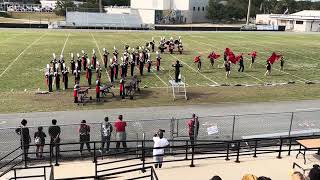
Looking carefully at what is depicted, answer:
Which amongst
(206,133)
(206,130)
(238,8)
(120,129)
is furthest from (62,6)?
(120,129)

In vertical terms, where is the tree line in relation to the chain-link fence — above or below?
above

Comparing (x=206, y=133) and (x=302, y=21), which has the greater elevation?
(x=302, y=21)

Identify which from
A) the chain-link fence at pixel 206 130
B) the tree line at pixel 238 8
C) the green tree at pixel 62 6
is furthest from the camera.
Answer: the green tree at pixel 62 6

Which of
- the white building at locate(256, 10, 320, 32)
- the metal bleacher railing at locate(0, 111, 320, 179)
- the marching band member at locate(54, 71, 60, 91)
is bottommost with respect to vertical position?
the metal bleacher railing at locate(0, 111, 320, 179)

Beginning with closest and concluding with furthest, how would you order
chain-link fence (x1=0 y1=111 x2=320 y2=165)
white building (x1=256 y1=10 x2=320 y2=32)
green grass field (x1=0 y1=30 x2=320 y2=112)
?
1. chain-link fence (x1=0 y1=111 x2=320 y2=165)
2. green grass field (x1=0 y1=30 x2=320 y2=112)
3. white building (x1=256 y1=10 x2=320 y2=32)

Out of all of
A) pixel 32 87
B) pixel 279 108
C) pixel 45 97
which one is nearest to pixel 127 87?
pixel 45 97

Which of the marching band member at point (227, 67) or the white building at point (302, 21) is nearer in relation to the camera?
the marching band member at point (227, 67)

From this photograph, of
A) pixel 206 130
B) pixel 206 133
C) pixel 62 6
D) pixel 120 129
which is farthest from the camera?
pixel 62 6

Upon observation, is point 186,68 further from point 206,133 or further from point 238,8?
point 238,8

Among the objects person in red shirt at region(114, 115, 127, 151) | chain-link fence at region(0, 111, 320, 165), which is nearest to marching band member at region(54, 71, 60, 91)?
chain-link fence at region(0, 111, 320, 165)

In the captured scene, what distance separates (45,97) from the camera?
67.8 feet

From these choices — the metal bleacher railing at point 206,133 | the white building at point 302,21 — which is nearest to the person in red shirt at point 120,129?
the metal bleacher railing at point 206,133

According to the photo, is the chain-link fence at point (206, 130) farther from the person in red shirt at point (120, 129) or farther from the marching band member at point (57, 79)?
the marching band member at point (57, 79)

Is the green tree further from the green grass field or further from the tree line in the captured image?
the green grass field
